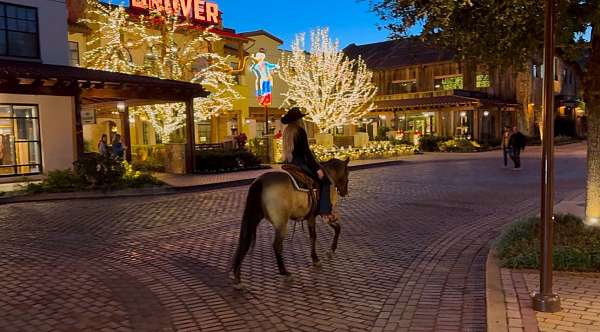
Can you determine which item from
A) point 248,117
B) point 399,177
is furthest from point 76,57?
point 399,177

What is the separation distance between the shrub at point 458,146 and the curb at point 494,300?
2913 cm

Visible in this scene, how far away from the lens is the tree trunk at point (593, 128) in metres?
7.24

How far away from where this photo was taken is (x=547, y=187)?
4.71m

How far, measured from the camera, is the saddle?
6.31m

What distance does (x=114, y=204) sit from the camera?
531 inches

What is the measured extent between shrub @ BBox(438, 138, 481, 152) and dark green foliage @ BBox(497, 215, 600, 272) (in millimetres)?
27217

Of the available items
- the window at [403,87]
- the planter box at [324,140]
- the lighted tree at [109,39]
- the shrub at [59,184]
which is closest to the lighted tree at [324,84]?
the planter box at [324,140]

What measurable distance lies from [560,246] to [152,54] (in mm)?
23265

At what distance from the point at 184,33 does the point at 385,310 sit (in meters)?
26.7

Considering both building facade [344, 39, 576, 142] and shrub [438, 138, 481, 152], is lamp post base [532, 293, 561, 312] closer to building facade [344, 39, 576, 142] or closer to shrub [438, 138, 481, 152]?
shrub [438, 138, 481, 152]

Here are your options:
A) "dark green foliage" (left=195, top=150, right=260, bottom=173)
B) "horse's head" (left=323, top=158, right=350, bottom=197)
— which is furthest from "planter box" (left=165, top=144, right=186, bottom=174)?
"horse's head" (left=323, top=158, right=350, bottom=197)

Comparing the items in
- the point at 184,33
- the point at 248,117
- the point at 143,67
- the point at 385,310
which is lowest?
the point at 385,310

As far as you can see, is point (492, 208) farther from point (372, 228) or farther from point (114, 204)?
point (114, 204)

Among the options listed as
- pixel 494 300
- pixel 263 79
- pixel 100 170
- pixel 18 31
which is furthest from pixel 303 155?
pixel 263 79
